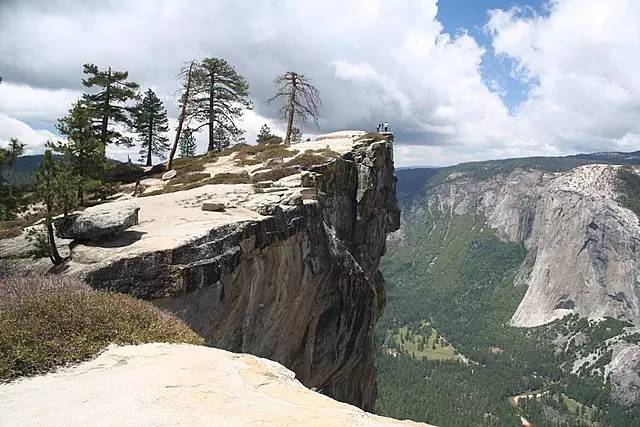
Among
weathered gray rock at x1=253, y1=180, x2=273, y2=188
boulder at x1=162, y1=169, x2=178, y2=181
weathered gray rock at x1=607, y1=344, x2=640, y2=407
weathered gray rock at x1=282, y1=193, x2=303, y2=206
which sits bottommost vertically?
weathered gray rock at x1=607, y1=344, x2=640, y2=407

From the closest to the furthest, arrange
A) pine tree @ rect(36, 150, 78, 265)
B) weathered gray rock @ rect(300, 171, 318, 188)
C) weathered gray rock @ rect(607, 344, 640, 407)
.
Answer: pine tree @ rect(36, 150, 78, 265) < weathered gray rock @ rect(300, 171, 318, 188) < weathered gray rock @ rect(607, 344, 640, 407)

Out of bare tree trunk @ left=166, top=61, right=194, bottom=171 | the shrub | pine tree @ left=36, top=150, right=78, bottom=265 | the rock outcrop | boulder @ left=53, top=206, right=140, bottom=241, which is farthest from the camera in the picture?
bare tree trunk @ left=166, top=61, right=194, bottom=171

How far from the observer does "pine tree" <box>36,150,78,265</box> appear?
16141mm

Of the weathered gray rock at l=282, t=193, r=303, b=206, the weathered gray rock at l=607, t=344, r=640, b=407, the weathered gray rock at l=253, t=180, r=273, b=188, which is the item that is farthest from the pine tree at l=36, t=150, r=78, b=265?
the weathered gray rock at l=607, t=344, r=640, b=407

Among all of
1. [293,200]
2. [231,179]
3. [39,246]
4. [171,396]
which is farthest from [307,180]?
[171,396]

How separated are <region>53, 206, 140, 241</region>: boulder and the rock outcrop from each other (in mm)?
369

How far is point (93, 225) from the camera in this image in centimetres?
1698

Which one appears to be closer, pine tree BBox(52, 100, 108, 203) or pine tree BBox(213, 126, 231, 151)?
pine tree BBox(52, 100, 108, 203)

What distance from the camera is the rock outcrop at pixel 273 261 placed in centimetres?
1597

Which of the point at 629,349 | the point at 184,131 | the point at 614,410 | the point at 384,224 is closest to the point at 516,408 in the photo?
the point at 614,410

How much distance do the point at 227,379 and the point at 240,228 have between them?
10.5 meters

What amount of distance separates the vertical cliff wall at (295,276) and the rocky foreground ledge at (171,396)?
15.9 feet

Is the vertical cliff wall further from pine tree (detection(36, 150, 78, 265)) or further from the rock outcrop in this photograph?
pine tree (detection(36, 150, 78, 265))

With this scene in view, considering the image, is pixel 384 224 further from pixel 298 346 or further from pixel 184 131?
pixel 298 346
